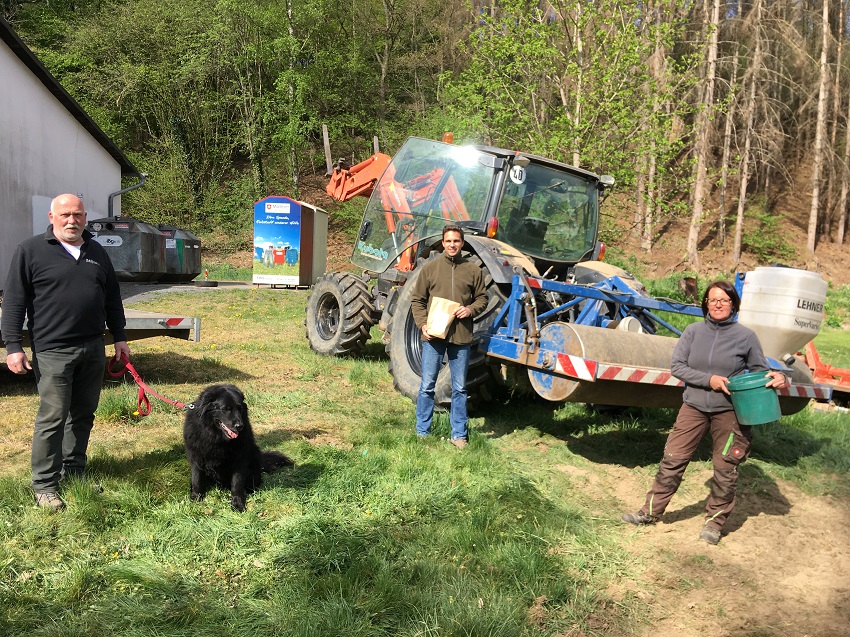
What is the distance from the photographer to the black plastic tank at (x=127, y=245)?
17500mm

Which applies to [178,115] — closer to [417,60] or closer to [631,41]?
[417,60]

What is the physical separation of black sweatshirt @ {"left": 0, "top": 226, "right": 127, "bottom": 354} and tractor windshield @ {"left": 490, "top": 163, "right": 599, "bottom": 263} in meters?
4.00

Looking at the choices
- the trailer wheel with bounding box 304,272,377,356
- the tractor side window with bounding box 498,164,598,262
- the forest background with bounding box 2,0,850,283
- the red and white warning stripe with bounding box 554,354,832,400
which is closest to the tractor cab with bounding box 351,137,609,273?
the tractor side window with bounding box 498,164,598,262

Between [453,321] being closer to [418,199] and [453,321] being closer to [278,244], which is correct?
[418,199]

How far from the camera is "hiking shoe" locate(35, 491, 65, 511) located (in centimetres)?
382

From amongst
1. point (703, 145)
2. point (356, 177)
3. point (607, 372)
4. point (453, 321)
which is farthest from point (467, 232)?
point (703, 145)

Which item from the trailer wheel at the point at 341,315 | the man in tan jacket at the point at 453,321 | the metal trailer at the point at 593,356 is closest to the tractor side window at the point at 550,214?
the metal trailer at the point at 593,356

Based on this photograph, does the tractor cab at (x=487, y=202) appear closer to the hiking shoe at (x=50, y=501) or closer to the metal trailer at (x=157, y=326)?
the metal trailer at (x=157, y=326)

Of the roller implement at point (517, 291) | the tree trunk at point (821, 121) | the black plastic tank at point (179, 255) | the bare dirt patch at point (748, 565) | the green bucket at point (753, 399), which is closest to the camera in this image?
the bare dirt patch at point (748, 565)

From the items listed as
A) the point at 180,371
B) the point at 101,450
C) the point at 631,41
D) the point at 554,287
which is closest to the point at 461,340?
the point at 554,287

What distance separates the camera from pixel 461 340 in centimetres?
548

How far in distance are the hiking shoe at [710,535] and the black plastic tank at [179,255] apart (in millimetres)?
17243

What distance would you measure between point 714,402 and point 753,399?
26 cm

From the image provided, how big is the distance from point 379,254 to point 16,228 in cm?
1237
